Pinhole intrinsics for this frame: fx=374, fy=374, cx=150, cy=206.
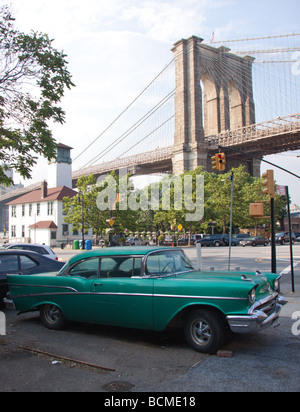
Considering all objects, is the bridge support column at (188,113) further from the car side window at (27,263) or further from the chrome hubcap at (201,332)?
the chrome hubcap at (201,332)

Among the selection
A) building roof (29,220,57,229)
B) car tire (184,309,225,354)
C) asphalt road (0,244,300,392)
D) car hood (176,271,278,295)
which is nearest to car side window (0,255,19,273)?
asphalt road (0,244,300,392)

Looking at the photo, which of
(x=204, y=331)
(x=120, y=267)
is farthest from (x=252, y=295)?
(x=120, y=267)

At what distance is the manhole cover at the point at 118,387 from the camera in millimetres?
3964

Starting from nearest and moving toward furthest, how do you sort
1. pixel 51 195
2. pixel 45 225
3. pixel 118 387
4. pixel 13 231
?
pixel 118 387
pixel 45 225
pixel 51 195
pixel 13 231

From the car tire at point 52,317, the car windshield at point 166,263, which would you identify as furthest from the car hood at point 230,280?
the car tire at point 52,317

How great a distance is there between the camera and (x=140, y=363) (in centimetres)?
483

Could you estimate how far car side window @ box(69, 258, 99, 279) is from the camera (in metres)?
6.19

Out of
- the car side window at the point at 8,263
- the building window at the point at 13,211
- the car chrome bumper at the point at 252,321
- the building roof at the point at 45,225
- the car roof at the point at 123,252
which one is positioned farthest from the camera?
the building window at the point at 13,211

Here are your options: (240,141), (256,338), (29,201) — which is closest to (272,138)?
(240,141)

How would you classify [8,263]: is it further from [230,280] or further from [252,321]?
[252,321]

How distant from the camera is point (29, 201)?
197ft

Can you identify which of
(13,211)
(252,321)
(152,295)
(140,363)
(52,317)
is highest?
(13,211)

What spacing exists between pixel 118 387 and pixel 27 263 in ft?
17.8

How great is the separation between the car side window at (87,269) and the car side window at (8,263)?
255 centimetres
